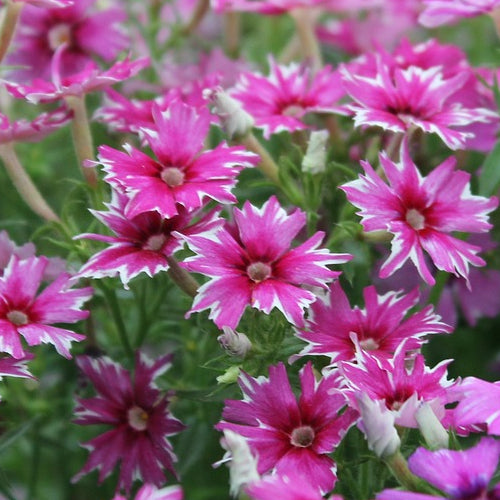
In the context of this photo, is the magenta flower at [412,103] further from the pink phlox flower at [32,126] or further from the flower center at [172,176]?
the pink phlox flower at [32,126]

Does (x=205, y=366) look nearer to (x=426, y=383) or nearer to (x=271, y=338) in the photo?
(x=271, y=338)

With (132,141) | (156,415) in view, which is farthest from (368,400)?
(132,141)

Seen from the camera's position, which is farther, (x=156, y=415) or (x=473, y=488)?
(x=156, y=415)

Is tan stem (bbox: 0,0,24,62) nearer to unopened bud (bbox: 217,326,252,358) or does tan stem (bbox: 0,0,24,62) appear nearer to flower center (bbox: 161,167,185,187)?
flower center (bbox: 161,167,185,187)

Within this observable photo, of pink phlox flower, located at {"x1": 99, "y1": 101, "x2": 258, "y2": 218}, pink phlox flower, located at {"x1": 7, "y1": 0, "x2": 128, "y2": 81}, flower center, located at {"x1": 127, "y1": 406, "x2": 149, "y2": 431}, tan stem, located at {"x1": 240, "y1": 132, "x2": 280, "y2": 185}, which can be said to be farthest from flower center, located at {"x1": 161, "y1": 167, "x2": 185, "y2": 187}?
pink phlox flower, located at {"x1": 7, "y1": 0, "x2": 128, "y2": 81}

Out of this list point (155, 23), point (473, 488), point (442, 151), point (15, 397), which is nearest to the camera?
point (473, 488)

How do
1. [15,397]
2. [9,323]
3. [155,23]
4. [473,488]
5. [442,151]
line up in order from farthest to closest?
[155,23] → [442,151] → [15,397] → [9,323] → [473,488]

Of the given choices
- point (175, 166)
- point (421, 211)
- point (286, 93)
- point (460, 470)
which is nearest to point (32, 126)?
point (175, 166)

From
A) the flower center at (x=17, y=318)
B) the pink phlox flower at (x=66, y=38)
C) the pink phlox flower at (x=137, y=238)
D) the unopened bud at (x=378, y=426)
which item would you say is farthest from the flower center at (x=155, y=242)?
the pink phlox flower at (x=66, y=38)
